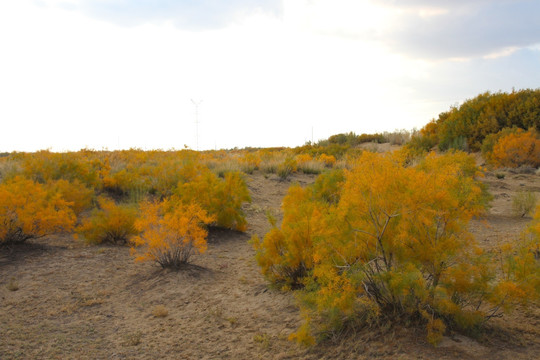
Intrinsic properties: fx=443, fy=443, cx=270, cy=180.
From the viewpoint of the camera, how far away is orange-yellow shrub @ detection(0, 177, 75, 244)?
26.8 ft

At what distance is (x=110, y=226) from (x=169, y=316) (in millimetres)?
4008

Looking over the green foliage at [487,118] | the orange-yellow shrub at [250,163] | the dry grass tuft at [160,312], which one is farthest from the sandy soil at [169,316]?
the green foliage at [487,118]

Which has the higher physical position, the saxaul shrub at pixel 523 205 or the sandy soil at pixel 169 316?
the saxaul shrub at pixel 523 205

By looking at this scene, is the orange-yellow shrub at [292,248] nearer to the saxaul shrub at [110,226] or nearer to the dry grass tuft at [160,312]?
the dry grass tuft at [160,312]

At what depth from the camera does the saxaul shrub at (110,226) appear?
9094 mm

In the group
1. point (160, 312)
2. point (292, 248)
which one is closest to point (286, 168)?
point (292, 248)

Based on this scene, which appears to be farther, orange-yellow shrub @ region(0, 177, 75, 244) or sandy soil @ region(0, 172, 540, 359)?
orange-yellow shrub @ region(0, 177, 75, 244)

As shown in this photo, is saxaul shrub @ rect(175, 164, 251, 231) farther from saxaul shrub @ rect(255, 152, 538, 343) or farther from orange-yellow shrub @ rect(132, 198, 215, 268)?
saxaul shrub @ rect(255, 152, 538, 343)

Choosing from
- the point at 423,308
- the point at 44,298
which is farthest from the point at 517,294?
the point at 44,298

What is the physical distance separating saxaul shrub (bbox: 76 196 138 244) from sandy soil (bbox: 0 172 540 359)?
303 millimetres

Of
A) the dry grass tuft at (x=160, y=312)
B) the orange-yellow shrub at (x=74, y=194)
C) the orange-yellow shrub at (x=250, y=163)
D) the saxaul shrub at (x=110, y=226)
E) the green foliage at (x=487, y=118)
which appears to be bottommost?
the dry grass tuft at (x=160, y=312)

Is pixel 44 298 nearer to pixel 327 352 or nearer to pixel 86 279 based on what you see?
pixel 86 279

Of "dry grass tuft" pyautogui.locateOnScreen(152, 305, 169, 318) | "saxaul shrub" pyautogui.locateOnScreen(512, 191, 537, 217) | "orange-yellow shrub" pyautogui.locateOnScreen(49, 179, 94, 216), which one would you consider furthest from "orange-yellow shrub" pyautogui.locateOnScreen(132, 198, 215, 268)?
"saxaul shrub" pyautogui.locateOnScreen(512, 191, 537, 217)

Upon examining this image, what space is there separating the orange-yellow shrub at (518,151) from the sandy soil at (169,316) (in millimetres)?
11815
